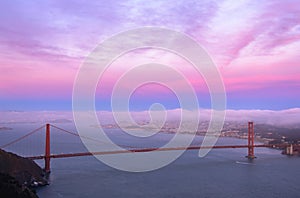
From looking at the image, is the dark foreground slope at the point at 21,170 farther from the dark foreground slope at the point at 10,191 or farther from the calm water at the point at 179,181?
the dark foreground slope at the point at 10,191

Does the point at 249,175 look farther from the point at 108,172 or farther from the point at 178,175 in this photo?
the point at 108,172

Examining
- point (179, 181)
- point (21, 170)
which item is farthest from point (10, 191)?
point (179, 181)

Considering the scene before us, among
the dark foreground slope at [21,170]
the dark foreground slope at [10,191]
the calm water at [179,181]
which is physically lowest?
the calm water at [179,181]

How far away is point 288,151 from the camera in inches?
576

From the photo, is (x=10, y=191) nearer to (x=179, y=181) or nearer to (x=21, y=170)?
(x=21, y=170)

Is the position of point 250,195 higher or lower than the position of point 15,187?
lower

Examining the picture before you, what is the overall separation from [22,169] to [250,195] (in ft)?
16.3

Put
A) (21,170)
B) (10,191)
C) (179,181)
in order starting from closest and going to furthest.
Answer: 1. (10,191)
2. (21,170)
3. (179,181)

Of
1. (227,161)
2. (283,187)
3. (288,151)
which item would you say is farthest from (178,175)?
(288,151)

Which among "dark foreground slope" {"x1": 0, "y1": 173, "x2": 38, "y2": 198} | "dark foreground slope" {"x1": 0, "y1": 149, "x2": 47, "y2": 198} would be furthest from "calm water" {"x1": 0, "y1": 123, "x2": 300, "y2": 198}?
"dark foreground slope" {"x1": 0, "y1": 173, "x2": 38, "y2": 198}

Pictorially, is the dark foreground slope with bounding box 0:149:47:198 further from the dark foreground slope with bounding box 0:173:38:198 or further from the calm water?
the dark foreground slope with bounding box 0:173:38:198

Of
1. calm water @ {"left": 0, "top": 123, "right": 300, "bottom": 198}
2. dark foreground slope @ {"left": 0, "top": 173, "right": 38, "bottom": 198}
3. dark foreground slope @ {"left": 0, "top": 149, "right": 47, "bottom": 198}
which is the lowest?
calm water @ {"left": 0, "top": 123, "right": 300, "bottom": 198}

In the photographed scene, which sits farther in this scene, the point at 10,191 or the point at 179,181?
the point at 179,181

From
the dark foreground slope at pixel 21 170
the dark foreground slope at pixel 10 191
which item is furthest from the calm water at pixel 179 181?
the dark foreground slope at pixel 10 191
